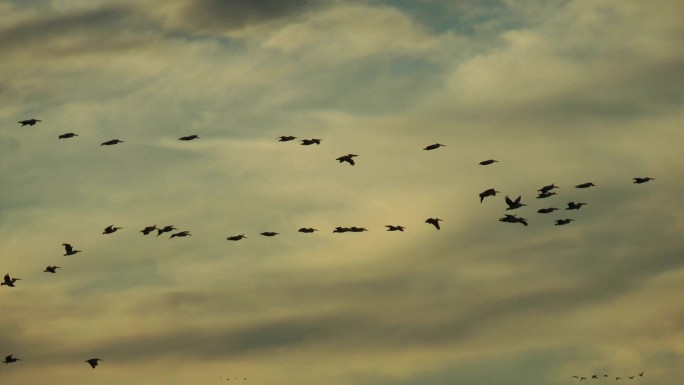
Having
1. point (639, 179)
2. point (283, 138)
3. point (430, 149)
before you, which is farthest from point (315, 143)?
point (639, 179)

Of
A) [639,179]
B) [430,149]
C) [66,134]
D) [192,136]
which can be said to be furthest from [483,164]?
[66,134]

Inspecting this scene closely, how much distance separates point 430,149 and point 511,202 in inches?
532

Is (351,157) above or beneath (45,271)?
above

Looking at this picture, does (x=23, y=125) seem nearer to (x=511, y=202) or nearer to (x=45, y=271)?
(x=45, y=271)

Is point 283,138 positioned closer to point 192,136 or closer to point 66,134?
point 192,136

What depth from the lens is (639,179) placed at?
193 m

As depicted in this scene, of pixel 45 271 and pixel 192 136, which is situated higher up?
pixel 192 136

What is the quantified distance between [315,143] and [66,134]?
34.0 meters

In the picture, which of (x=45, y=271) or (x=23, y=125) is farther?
(x=45, y=271)

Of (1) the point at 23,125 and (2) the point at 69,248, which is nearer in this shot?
(1) the point at 23,125

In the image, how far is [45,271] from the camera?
199 metres

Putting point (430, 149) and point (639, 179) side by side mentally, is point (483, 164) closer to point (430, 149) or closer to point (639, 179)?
point (430, 149)

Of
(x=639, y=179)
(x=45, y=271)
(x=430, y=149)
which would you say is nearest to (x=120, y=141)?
(x=45, y=271)

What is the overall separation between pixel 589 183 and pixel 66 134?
72.8 m
